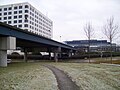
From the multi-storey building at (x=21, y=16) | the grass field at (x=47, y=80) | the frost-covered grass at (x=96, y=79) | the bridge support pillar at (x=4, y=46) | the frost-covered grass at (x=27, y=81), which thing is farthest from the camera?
the multi-storey building at (x=21, y=16)

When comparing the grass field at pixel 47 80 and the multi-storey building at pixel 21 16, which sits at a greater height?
the multi-storey building at pixel 21 16

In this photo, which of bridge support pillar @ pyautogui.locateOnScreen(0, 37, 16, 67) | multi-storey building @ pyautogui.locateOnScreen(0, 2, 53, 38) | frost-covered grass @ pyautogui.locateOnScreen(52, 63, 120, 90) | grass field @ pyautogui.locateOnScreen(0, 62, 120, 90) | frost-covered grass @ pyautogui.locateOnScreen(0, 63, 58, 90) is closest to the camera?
frost-covered grass @ pyautogui.locateOnScreen(0, 63, 58, 90)

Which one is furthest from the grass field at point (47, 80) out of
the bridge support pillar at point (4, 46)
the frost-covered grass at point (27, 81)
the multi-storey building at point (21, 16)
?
the multi-storey building at point (21, 16)

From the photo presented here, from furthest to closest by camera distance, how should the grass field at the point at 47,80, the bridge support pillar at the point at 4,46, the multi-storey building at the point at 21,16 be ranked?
1. the multi-storey building at the point at 21,16
2. the bridge support pillar at the point at 4,46
3. the grass field at the point at 47,80

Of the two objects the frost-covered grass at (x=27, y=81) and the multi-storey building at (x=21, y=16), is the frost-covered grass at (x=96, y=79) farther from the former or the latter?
the multi-storey building at (x=21, y=16)

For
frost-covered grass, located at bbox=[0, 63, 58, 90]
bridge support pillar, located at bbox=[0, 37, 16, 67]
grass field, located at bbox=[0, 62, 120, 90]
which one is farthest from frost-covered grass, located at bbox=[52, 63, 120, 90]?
bridge support pillar, located at bbox=[0, 37, 16, 67]

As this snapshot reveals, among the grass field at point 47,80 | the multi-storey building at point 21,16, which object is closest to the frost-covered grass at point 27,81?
the grass field at point 47,80

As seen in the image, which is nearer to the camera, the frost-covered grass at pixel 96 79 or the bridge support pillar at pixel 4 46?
the frost-covered grass at pixel 96 79

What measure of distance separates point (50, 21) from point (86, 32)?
104301mm

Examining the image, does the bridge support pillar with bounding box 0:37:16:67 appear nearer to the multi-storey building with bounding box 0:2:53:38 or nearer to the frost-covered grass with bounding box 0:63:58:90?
the frost-covered grass with bounding box 0:63:58:90

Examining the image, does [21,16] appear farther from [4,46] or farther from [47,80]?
[47,80]

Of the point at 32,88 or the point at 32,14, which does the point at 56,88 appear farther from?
the point at 32,14

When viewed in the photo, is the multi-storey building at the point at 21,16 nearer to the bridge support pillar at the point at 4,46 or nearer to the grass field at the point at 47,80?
the bridge support pillar at the point at 4,46

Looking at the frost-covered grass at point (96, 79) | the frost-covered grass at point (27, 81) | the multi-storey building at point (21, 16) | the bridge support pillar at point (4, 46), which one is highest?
the multi-storey building at point (21, 16)
